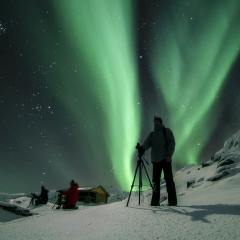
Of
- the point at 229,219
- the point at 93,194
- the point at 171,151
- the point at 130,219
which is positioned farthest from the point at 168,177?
the point at 93,194

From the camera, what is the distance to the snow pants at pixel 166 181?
6.02m

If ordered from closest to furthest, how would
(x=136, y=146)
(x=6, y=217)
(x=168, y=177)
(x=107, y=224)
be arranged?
(x=107, y=224)
(x=168, y=177)
(x=136, y=146)
(x=6, y=217)

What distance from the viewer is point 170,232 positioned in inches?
128

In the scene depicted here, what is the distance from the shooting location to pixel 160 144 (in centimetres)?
665

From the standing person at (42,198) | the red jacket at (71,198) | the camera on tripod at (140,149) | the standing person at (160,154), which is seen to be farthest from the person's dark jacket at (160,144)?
the standing person at (42,198)

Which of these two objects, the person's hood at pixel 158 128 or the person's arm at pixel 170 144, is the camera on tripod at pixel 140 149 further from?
the person's arm at pixel 170 144

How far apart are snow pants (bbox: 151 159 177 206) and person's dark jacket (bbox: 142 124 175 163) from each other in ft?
0.58

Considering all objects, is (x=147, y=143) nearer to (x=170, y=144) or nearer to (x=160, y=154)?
(x=160, y=154)

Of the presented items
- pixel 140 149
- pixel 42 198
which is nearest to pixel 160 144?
pixel 140 149

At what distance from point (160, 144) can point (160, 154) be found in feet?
0.93

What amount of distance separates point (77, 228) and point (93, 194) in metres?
40.3

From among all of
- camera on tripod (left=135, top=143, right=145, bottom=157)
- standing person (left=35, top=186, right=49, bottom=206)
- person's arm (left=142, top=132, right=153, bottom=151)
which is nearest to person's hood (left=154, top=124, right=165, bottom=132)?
person's arm (left=142, top=132, right=153, bottom=151)

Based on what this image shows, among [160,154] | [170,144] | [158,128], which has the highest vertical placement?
[158,128]

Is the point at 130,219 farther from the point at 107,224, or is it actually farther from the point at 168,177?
the point at 168,177
